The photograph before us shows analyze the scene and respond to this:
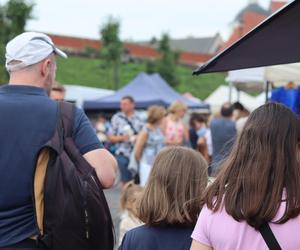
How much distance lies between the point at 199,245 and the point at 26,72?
1184mm

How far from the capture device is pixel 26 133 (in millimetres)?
2490

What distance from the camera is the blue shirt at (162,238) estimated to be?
2.56m

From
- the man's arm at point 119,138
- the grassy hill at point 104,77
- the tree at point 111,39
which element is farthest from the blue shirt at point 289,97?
the grassy hill at point 104,77

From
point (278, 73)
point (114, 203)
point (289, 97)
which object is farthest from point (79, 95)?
point (289, 97)

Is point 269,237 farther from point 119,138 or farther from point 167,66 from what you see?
point 167,66

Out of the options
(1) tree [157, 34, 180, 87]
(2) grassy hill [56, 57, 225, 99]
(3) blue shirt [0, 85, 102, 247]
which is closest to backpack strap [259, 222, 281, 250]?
(3) blue shirt [0, 85, 102, 247]

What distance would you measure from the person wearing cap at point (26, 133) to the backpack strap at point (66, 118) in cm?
2

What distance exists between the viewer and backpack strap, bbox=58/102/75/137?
254 cm

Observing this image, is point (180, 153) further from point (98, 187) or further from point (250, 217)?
point (250, 217)

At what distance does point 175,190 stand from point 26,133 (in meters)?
0.73

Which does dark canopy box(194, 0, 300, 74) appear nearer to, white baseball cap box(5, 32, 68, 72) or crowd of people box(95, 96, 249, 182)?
white baseball cap box(5, 32, 68, 72)

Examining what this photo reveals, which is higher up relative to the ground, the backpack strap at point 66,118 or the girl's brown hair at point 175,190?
the backpack strap at point 66,118

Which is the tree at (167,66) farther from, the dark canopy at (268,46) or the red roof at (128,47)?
the dark canopy at (268,46)

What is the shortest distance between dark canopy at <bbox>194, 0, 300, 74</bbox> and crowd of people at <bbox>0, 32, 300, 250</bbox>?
0.32m
